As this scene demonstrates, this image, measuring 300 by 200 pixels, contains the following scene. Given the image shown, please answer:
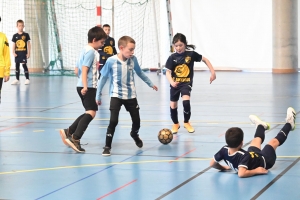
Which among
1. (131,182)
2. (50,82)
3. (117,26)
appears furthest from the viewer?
(117,26)

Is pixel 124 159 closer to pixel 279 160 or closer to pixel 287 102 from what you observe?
pixel 279 160

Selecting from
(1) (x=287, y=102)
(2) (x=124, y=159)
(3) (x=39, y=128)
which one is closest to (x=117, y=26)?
(1) (x=287, y=102)

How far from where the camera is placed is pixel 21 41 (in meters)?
18.8

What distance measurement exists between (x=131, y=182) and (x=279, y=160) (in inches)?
75.9

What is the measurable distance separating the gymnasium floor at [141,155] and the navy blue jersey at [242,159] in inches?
5.2

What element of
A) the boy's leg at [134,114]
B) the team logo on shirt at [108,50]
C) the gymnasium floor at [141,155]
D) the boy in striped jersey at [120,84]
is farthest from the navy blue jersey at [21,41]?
the boy's leg at [134,114]

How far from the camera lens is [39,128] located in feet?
32.7

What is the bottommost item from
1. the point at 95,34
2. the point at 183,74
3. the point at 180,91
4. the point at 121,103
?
the point at 121,103

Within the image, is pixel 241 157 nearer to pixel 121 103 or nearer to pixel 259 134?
pixel 259 134

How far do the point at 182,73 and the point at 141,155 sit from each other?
7.41 ft

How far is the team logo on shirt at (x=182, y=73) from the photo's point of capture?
9414 mm

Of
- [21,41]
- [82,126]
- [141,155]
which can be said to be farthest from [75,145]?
[21,41]

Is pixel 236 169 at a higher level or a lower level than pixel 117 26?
lower

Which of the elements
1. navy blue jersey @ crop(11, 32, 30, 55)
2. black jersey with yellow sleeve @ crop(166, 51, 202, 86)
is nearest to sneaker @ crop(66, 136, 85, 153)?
black jersey with yellow sleeve @ crop(166, 51, 202, 86)
